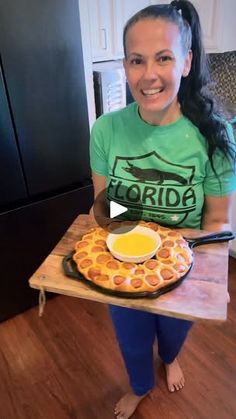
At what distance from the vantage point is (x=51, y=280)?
2.25 ft

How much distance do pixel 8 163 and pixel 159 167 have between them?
2.15 ft

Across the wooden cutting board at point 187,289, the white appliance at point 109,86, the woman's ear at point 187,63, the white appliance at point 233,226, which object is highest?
the woman's ear at point 187,63

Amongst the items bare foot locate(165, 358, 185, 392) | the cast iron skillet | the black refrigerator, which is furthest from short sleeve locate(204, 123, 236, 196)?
bare foot locate(165, 358, 185, 392)

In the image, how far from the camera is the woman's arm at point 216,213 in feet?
2.82

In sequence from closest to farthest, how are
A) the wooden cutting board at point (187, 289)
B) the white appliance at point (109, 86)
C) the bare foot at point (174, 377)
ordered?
the wooden cutting board at point (187, 289)
the bare foot at point (174, 377)
the white appliance at point (109, 86)

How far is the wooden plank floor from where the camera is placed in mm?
1166

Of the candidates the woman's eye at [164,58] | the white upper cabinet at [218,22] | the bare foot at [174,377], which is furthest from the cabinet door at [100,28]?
the bare foot at [174,377]

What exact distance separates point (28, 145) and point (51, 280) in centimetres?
70

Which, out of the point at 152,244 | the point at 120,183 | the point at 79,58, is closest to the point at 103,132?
the point at 120,183

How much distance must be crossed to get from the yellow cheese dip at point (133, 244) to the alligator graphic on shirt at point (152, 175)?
16cm

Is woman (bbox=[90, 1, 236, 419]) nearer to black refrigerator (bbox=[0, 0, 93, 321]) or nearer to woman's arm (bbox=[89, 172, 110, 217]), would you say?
woman's arm (bbox=[89, 172, 110, 217])

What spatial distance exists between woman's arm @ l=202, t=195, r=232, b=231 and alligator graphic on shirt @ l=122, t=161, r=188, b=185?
110 mm

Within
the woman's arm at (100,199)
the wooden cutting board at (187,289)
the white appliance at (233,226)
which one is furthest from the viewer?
the white appliance at (233,226)

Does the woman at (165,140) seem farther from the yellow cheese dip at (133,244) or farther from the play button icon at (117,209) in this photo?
the yellow cheese dip at (133,244)
